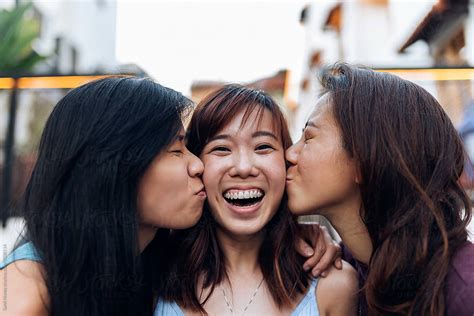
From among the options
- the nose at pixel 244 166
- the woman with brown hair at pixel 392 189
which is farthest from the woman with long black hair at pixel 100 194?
the woman with brown hair at pixel 392 189

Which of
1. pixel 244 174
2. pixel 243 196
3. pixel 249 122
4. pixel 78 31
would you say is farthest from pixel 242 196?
pixel 78 31

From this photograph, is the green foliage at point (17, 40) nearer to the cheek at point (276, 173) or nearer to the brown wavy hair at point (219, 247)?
the brown wavy hair at point (219, 247)

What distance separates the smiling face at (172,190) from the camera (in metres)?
1.92

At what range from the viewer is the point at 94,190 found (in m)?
1.78

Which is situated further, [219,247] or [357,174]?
[219,247]

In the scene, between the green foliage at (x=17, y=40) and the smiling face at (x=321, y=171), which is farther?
the green foliage at (x=17, y=40)

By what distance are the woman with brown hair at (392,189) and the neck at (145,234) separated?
62cm

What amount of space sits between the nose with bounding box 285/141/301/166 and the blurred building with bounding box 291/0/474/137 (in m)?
0.32

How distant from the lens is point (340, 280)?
2.04m

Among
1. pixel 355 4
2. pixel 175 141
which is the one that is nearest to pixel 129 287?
pixel 175 141

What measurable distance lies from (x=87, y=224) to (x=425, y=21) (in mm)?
7999

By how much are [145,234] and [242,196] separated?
17.9 inches

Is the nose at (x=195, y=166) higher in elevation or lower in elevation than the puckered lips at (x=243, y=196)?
higher

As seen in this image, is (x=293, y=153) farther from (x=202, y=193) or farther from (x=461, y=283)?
(x=461, y=283)
